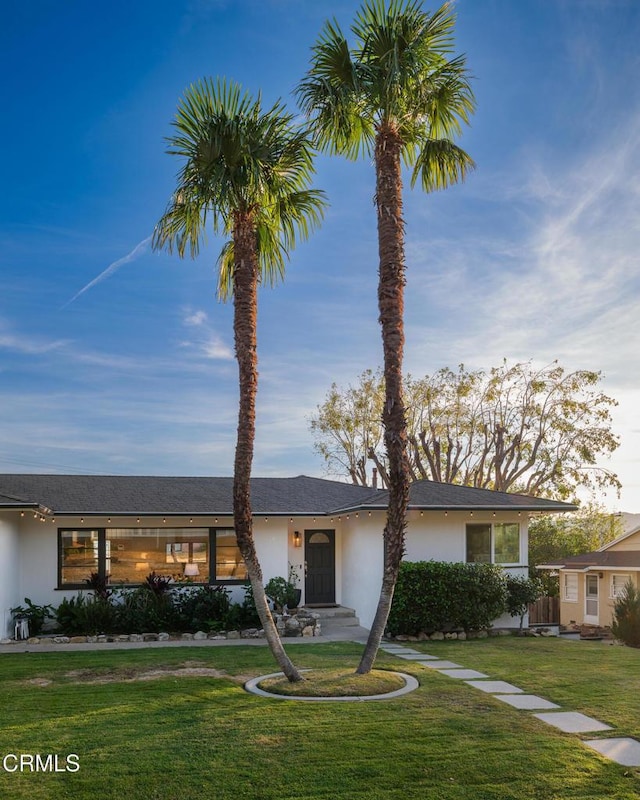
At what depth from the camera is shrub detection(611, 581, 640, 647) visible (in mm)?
17453

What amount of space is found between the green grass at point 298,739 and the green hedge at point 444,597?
3.75m

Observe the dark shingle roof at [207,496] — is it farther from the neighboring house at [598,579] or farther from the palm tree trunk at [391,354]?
the neighboring house at [598,579]

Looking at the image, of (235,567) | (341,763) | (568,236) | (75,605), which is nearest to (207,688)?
(341,763)

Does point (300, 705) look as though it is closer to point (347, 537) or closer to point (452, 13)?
point (452, 13)

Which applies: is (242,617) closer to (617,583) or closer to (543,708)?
(543,708)

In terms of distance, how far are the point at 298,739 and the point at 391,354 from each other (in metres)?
5.11

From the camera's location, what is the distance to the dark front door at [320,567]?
19297 millimetres

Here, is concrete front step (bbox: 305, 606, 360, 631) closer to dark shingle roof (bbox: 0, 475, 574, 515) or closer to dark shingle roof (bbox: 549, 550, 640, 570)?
dark shingle roof (bbox: 0, 475, 574, 515)

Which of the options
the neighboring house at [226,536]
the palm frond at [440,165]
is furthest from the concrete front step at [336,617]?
the palm frond at [440,165]

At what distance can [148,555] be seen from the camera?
17.8 meters

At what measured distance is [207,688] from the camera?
9.16 meters

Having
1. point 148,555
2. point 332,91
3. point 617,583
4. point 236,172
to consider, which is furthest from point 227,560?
point 617,583

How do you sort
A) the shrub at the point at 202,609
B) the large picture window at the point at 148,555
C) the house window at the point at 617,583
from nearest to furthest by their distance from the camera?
the shrub at the point at 202,609 < the large picture window at the point at 148,555 < the house window at the point at 617,583

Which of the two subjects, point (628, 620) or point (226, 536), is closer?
point (628, 620)
